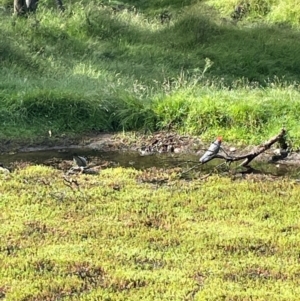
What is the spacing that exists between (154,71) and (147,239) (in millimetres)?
7749

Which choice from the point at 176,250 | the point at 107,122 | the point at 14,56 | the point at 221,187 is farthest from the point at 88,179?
the point at 14,56

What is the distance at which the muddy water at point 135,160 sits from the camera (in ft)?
27.0

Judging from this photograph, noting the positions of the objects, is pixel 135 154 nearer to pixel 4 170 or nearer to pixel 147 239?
pixel 4 170

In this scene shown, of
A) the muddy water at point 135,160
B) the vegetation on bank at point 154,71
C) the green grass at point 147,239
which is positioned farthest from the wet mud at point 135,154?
the green grass at point 147,239

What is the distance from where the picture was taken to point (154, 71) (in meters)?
12.9

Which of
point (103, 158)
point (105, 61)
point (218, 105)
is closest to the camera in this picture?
point (103, 158)

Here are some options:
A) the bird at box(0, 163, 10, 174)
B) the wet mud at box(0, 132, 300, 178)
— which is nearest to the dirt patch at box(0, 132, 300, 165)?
the wet mud at box(0, 132, 300, 178)

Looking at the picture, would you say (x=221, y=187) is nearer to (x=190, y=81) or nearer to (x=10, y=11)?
(x=190, y=81)

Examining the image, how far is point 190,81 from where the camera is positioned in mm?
11516

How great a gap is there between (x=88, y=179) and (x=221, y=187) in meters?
1.40

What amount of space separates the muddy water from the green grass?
0.71 m

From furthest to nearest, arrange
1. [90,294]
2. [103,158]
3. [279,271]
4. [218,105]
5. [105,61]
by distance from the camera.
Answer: [105,61]
[218,105]
[103,158]
[279,271]
[90,294]

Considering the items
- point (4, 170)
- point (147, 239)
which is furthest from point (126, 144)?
point (147, 239)

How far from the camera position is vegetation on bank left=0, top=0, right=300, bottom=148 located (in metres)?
9.84
